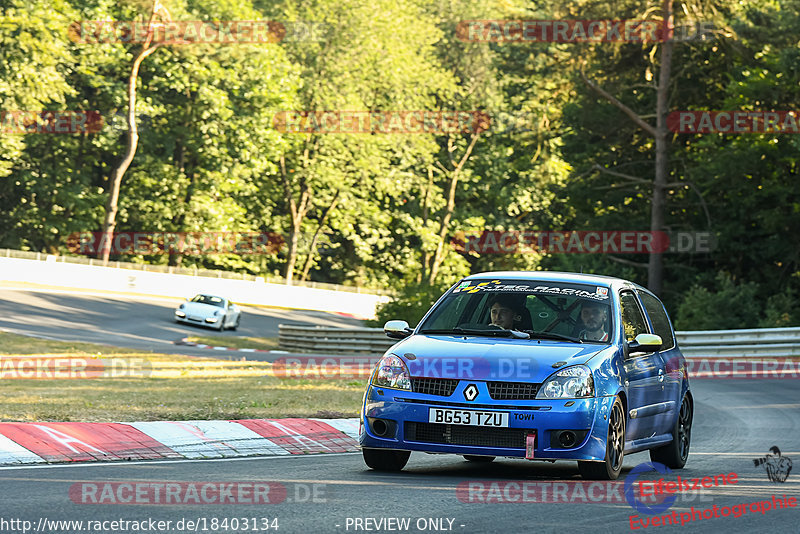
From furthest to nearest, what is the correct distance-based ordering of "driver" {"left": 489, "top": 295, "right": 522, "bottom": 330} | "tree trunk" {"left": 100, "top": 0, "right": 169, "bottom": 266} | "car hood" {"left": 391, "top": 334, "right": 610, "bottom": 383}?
1. "tree trunk" {"left": 100, "top": 0, "right": 169, "bottom": 266}
2. "driver" {"left": 489, "top": 295, "right": 522, "bottom": 330}
3. "car hood" {"left": 391, "top": 334, "right": 610, "bottom": 383}

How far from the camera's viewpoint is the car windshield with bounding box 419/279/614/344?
31.9 ft

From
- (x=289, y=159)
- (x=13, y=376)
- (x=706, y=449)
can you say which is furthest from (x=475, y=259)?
(x=706, y=449)

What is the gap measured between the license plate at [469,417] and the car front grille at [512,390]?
13cm

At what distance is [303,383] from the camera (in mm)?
20531

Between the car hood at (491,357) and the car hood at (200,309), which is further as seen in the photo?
the car hood at (200,309)

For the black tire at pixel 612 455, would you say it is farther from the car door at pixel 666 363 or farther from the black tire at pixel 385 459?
the black tire at pixel 385 459

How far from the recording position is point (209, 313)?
43344 mm

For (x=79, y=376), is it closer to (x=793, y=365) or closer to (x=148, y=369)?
(x=148, y=369)

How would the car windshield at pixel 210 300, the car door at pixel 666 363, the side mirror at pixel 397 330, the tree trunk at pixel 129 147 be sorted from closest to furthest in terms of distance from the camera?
the side mirror at pixel 397 330 < the car door at pixel 666 363 < the car windshield at pixel 210 300 < the tree trunk at pixel 129 147

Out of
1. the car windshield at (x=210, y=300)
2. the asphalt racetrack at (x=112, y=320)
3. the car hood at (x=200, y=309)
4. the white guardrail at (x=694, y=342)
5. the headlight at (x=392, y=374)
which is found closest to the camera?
the headlight at (x=392, y=374)

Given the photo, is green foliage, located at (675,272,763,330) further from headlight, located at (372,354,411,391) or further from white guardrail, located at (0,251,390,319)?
headlight, located at (372,354,411,391)

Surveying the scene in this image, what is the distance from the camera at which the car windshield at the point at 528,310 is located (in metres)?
9.72

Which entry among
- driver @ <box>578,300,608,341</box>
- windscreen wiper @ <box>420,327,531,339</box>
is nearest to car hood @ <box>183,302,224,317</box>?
windscreen wiper @ <box>420,327,531,339</box>

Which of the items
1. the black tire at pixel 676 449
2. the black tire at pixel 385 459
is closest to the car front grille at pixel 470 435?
the black tire at pixel 385 459
